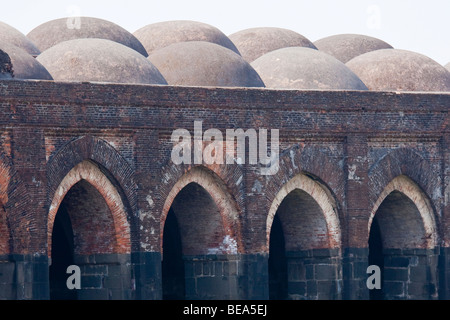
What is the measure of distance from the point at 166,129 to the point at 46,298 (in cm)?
300

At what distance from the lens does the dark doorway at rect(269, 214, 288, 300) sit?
73.4ft

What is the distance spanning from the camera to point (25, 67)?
810 inches

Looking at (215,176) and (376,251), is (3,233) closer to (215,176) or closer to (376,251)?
(215,176)

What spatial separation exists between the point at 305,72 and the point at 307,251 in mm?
2886

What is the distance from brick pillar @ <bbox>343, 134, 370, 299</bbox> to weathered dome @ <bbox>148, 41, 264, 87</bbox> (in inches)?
72.4

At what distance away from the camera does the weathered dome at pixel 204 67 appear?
71.2 feet

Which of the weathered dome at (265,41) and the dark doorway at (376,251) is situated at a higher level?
the weathered dome at (265,41)

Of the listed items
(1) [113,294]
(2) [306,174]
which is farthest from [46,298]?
(2) [306,174]

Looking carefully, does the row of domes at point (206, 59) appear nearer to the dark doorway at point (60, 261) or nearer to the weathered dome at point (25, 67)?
the weathered dome at point (25, 67)

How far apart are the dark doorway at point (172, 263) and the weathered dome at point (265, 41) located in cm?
565

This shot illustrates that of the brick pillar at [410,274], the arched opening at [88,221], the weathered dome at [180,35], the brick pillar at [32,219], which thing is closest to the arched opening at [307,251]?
the brick pillar at [410,274]

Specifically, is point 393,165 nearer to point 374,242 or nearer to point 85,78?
point 374,242

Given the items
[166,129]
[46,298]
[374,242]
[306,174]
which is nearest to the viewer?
[46,298]

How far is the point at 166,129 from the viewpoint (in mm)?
19953
